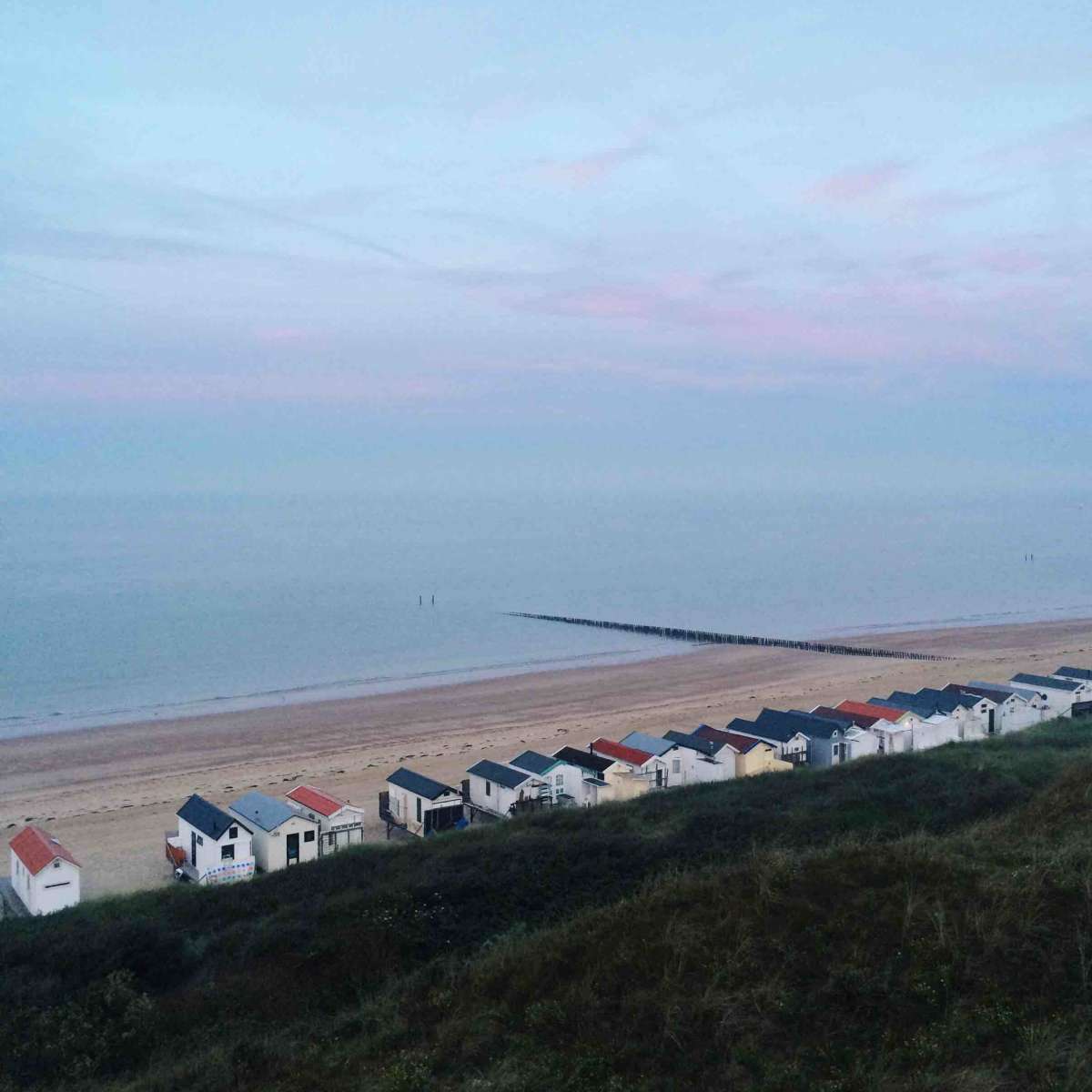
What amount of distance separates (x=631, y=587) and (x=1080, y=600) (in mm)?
36188

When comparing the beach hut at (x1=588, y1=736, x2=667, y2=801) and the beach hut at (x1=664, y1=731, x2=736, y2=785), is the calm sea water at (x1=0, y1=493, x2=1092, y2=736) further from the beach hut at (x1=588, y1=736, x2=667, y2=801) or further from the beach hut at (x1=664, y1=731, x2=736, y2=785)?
the beach hut at (x1=664, y1=731, x2=736, y2=785)

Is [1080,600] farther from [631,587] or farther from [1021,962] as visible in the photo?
[1021,962]

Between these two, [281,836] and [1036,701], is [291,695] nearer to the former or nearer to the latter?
[281,836]

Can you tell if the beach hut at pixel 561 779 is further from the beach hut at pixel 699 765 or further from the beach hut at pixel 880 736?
the beach hut at pixel 880 736

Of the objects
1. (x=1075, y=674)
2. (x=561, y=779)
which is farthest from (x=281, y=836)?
(x=1075, y=674)

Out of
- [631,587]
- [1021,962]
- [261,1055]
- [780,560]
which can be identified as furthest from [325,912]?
[780,560]

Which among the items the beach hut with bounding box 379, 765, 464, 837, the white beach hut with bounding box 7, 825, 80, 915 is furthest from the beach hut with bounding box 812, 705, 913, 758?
the white beach hut with bounding box 7, 825, 80, 915

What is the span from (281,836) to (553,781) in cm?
757

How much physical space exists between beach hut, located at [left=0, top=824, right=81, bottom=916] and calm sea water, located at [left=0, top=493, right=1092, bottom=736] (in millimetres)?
22107

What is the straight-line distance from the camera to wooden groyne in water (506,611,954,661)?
2264 inches

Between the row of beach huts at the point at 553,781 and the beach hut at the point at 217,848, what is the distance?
0.09ft

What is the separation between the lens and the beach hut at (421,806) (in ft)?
87.5

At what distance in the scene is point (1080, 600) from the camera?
79.1 meters

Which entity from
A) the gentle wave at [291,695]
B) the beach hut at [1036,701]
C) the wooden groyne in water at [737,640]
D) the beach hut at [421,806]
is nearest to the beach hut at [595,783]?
the beach hut at [421,806]
